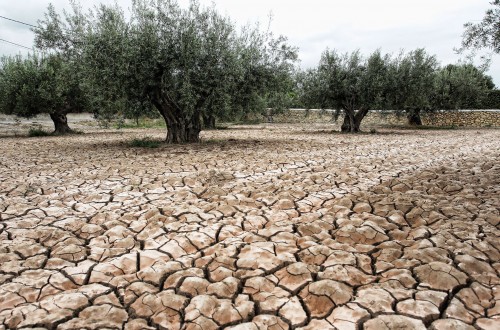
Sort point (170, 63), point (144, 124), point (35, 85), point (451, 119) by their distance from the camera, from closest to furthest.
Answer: point (170, 63) → point (35, 85) → point (144, 124) → point (451, 119)

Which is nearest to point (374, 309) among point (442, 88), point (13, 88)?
point (13, 88)

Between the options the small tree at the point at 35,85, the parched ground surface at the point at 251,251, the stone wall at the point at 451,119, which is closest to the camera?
the parched ground surface at the point at 251,251

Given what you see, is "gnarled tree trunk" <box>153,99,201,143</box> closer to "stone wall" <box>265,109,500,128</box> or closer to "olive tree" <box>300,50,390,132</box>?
"olive tree" <box>300,50,390,132</box>

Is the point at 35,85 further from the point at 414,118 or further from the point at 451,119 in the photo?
the point at 451,119

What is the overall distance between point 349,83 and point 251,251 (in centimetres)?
1501

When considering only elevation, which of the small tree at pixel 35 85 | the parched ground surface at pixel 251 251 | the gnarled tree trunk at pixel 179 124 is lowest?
the parched ground surface at pixel 251 251

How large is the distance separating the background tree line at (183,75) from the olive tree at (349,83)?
0.18 ft

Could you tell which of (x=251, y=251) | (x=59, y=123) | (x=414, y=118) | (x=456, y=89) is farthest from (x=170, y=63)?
(x=456, y=89)

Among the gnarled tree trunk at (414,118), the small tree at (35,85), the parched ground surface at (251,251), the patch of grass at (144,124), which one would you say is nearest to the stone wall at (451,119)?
the gnarled tree trunk at (414,118)

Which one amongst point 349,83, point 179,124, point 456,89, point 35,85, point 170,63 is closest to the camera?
point 170,63

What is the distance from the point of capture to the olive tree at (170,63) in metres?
9.09

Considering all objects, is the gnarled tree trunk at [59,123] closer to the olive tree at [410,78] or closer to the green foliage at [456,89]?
the olive tree at [410,78]

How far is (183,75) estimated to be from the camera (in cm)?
975

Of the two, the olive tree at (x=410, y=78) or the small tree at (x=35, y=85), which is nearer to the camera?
the small tree at (x=35, y=85)
